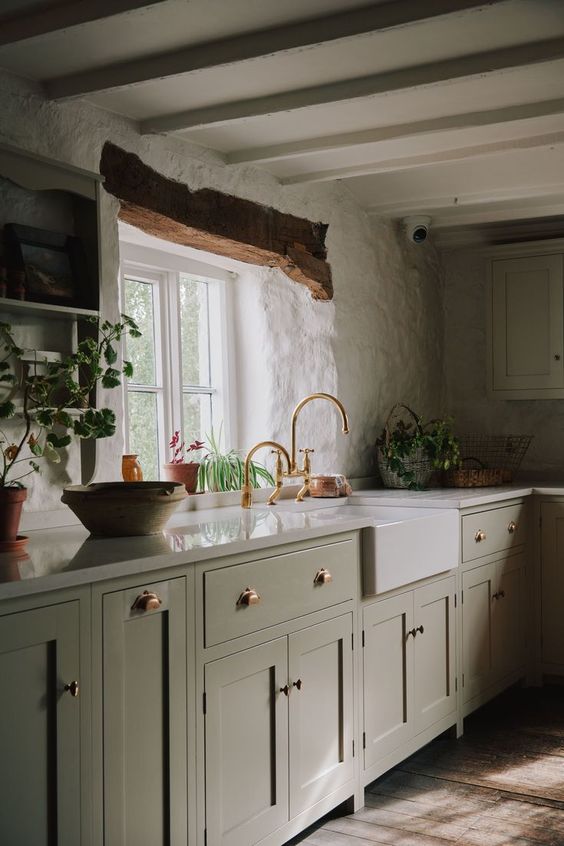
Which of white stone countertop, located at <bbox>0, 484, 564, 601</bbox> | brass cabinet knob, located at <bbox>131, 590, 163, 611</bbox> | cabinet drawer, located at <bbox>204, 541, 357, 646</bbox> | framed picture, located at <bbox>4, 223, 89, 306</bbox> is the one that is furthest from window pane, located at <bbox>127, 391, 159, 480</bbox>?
brass cabinet knob, located at <bbox>131, 590, 163, 611</bbox>

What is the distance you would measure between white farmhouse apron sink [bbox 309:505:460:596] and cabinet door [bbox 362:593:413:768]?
4.0 inches

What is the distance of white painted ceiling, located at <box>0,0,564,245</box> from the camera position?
7.75 ft

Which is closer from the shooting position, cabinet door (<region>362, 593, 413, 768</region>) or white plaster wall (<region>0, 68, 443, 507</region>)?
cabinet door (<region>362, 593, 413, 768</region>)

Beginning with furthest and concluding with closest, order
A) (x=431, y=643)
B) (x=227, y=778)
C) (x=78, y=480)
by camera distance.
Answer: (x=431, y=643)
(x=78, y=480)
(x=227, y=778)

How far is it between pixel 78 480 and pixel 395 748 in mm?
1519

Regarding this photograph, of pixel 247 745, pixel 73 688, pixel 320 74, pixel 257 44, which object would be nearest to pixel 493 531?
pixel 247 745

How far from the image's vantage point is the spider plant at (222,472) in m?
3.87

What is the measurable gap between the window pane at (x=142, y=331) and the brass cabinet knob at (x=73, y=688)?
1950 millimetres

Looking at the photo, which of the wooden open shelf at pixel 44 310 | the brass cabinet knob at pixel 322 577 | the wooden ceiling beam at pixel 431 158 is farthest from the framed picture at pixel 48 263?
the wooden ceiling beam at pixel 431 158

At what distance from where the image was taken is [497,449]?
523 cm

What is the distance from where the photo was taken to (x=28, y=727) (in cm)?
187

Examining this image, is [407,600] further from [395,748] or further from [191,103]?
[191,103]

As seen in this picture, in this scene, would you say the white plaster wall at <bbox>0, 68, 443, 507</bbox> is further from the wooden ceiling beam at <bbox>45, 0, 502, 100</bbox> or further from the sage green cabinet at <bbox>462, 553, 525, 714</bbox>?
the sage green cabinet at <bbox>462, 553, 525, 714</bbox>

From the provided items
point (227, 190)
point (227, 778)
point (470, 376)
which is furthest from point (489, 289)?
point (227, 778)
